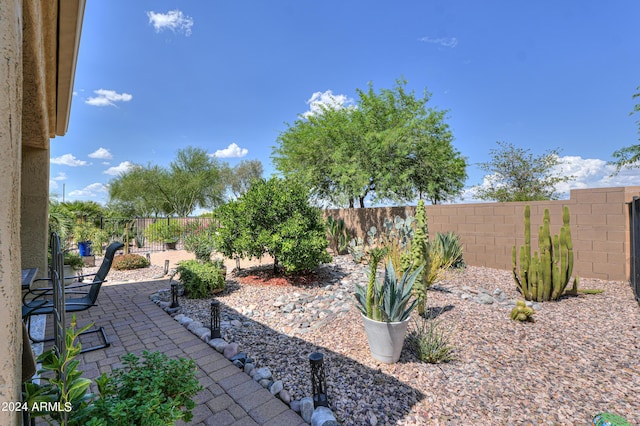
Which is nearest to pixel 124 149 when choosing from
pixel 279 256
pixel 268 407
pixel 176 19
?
pixel 176 19

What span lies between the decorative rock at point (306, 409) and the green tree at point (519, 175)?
1483cm

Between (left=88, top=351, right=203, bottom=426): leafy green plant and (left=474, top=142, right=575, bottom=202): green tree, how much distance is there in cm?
1564

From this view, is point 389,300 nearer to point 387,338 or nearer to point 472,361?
point 387,338

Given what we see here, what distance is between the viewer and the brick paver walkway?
2.09m

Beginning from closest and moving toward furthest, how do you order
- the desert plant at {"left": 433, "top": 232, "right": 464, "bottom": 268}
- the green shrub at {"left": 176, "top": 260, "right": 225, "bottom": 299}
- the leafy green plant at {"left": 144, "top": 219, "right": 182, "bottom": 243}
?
the green shrub at {"left": 176, "top": 260, "right": 225, "bottom": 299} < the desert plant at {"left": 433, "top": 232, "right": 464, "bottom": 268} < the leafy green plant at {"left": 144, "top": 219, "right": 182, "bottom": 243}

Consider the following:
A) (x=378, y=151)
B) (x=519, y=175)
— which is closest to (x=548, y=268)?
(x=378, y=151)

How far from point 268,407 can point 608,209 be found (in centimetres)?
672

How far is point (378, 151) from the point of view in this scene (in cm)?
902

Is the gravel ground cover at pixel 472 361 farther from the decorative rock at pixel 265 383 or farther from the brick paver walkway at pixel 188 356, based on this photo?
the brick paver walkway at pixel 188 356

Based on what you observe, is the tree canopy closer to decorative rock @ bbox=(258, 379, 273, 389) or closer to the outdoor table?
decorative rock @ bbox=(258, 379, 273, 389)

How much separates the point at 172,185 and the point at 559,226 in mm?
23864

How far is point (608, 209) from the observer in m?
5.18

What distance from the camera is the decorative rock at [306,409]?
2064mm

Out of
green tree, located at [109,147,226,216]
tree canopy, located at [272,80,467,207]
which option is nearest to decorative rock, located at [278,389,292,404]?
tree canopy, located at [272,80,467,207]
